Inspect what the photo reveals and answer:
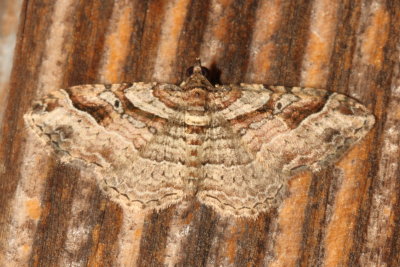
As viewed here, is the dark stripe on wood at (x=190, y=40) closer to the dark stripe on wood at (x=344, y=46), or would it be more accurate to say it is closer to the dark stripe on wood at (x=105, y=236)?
the dark stripe on wood at (x=344, y=46)

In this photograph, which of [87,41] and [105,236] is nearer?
[105,236]

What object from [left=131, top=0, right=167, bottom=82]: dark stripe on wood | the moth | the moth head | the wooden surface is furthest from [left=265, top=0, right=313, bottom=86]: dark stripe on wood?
[left=131, top=0, right=167, bottom=82]: dark stripe on wood

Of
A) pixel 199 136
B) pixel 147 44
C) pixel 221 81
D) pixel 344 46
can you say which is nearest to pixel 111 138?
pixel 199 136

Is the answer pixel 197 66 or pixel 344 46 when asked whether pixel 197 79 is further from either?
pixel 344 46

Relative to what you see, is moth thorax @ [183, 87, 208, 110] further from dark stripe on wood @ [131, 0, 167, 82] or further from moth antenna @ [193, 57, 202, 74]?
dark stripe on wood @ [131, 0, 167, 82]

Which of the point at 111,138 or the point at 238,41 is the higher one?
the point at 238,41

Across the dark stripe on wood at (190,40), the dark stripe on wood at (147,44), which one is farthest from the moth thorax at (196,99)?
the dark stripe on wood at (147,44)

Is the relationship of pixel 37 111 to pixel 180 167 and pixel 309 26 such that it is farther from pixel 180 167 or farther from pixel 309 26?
pixel 309 26
